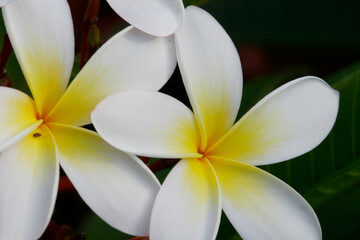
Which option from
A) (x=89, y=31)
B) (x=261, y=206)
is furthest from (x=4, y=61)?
(x=261, y=206)

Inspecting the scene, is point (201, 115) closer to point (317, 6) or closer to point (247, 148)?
point (247, 148)

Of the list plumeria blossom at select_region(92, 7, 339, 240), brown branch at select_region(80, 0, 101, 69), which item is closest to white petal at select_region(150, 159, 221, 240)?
plumeria blossom at select_region(92, 7, 339, 240)

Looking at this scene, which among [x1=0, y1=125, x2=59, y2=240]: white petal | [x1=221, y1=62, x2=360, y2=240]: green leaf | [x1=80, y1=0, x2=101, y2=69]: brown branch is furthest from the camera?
[x1=221, y1=62, x2=360, y2=240]: green leaf

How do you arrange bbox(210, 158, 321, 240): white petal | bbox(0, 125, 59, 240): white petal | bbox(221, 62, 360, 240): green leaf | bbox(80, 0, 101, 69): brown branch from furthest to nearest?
bbox(221, 62, 360, 240): green leaf → bbox(80, 0, 101, 69): brown branch → bbox(210, 158, 321, 240): white petal → bbox(0, 125, 59, 240): white petal

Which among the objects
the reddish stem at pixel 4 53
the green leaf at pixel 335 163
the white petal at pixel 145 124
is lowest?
the green leaf at pixel 335 163

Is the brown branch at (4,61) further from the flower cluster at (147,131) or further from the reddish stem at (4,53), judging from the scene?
the flower cluster at (147,131)

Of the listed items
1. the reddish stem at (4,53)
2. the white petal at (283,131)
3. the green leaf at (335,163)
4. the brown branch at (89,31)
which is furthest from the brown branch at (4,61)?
the green leaf at (335,163)

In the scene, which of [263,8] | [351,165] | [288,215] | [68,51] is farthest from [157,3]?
[263,8]

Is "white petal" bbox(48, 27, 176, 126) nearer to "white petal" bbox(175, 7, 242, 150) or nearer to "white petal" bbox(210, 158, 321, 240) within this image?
"white petal" bbox(175, 7, 242, 150)
